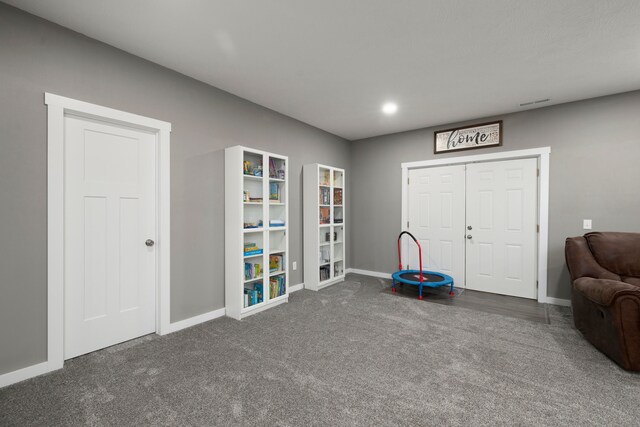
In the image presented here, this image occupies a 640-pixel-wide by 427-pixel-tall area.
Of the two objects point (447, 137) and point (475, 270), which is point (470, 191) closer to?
point (447, 137)

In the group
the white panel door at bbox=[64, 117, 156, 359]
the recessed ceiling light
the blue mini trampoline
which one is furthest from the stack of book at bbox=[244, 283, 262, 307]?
the recessed ceiling light

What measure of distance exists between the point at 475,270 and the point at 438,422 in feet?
11.2

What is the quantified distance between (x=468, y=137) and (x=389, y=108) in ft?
4.98

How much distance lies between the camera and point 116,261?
2668 millimetres

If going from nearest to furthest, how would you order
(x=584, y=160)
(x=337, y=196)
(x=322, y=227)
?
(x=584, y=160) → (x=322, y=227) → (x=337, y=196)

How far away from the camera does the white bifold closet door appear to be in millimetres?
4133

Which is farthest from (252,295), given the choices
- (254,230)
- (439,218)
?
(439,218)

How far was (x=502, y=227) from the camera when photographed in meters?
4.31

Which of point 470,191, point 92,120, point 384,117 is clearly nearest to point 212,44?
point 92,120

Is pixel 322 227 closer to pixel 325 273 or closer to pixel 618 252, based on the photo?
pixel 325 273

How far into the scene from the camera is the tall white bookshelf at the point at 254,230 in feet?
10.9

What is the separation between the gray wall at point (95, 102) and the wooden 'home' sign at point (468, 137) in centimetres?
292

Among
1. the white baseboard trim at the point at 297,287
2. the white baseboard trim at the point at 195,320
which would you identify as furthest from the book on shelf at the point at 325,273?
the white baseboard trim at the point at 195,320

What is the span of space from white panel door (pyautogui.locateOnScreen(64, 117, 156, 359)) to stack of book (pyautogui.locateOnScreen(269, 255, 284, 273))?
1.40 m
